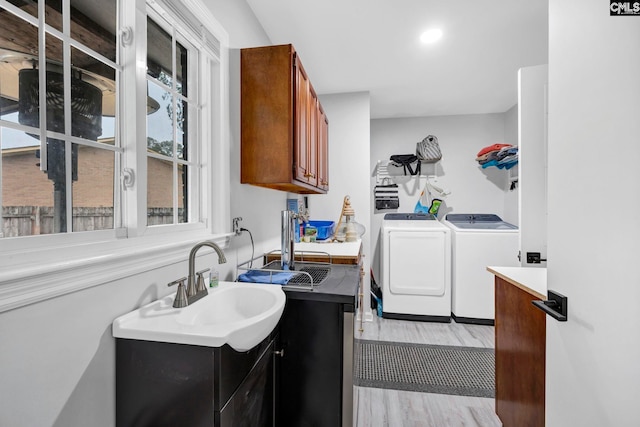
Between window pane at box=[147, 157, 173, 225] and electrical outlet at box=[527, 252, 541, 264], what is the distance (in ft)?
7.27

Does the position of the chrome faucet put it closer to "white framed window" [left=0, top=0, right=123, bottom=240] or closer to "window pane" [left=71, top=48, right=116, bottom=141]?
"white framed window" [left=0, top=0, right=123, bottom=240]

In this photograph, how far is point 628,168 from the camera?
63 centimetres

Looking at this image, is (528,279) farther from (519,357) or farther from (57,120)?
(57,120)

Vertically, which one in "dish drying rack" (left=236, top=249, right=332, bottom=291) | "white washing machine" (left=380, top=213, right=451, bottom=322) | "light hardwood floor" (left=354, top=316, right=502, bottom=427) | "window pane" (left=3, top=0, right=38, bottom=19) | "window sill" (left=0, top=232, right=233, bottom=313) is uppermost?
"window pane" (left=3, top=0, right=38, bottom=19)

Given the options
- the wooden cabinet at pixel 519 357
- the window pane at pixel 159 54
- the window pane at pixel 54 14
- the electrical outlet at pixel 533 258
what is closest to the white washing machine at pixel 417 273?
the electrical outlet at pixel 533 258

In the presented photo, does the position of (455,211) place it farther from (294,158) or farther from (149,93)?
(149,93)

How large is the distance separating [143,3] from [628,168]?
1.60m

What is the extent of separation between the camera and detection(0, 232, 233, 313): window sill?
2.08 feet

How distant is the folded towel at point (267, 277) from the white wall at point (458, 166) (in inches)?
101

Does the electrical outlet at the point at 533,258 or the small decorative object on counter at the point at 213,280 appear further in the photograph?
the electrical outlet at the point at 533,258

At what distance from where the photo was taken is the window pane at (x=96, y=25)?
2.96ft

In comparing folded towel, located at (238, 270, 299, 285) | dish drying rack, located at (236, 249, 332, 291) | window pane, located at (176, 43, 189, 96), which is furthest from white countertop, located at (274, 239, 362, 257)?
window pane, located at (176, 43, 189, 96)

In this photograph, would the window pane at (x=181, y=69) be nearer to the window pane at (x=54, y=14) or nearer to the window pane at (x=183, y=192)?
the window pane at (x=183, y=192)

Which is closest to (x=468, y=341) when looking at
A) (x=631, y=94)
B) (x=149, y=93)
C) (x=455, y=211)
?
(x=455, y=211)
